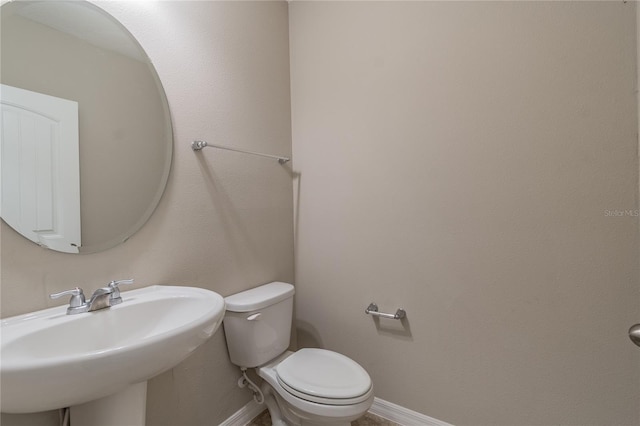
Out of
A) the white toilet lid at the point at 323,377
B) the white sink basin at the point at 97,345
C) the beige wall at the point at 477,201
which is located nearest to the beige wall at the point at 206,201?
the white sink basin at the point at 97,345

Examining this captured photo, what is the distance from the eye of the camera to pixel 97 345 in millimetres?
859

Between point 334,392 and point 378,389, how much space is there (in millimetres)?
573

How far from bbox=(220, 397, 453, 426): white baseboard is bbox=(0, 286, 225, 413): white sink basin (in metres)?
0.78

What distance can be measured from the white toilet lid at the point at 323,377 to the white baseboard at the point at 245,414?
41 centimetres

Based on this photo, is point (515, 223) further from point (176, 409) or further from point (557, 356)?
point (176, 409)

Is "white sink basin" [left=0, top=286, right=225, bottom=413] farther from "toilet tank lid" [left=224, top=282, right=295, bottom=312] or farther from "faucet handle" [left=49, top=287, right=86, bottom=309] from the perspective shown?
"toilet tank lid" [left=224, top=282, right=295, bottom=312]

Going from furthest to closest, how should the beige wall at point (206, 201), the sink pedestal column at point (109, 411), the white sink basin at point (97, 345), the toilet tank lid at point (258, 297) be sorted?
the toilet tank lid at point (258, 297), the beige wall at point (206, 201), the sink pedestal column at point (109, 411), the white sink basin at point (97, 345)

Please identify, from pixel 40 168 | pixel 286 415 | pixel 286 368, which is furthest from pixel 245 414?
pixel 40 168

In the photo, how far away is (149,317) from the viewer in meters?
0.98

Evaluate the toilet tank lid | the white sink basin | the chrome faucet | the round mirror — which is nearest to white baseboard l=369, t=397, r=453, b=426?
the toilet tank lid

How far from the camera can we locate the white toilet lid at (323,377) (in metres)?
1.10

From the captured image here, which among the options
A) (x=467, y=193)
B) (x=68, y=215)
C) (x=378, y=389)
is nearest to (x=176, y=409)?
(x=68, y=215)

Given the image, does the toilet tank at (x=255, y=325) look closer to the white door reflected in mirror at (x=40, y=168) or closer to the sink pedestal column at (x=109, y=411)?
the sink pedestal column at (x=109, y=411)

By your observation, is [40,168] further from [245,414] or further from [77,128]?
[245,414]
